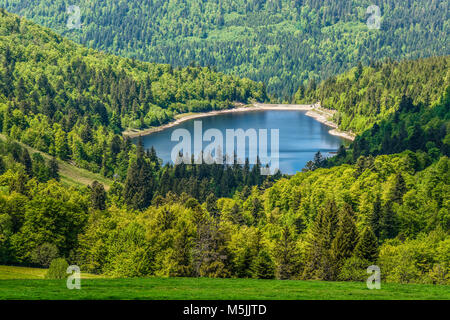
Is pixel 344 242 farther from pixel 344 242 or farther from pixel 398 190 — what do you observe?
pixel 398 190

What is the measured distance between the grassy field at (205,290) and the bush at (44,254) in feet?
109

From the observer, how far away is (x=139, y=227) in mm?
73312

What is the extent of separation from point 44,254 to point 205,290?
137 feet

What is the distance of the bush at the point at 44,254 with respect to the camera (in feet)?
239

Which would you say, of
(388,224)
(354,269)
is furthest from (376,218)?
(354,269)

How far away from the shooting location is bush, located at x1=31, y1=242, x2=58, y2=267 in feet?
239

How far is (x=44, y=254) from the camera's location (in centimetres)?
7331

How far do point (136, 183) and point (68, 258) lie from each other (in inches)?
3451

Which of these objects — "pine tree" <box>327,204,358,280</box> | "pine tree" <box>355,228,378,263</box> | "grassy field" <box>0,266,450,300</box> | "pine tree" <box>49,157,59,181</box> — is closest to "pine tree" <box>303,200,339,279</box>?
"pine tree" <box>327,204,358,280</box>
